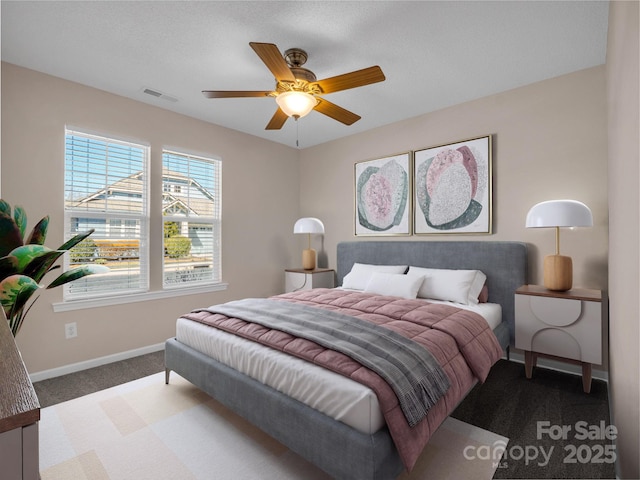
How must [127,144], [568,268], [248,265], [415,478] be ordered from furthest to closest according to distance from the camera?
[248,265] → [127,144] → [568,268] → [415,478]

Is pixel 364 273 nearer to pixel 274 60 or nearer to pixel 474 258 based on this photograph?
pixel 474 258

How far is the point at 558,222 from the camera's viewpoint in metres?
2.42

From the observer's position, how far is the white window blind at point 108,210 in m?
3.01

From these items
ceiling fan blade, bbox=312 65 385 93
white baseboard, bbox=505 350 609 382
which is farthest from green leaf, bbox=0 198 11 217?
white baseboard, bbox=505 350 609 382

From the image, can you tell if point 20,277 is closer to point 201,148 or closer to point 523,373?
point 201,148

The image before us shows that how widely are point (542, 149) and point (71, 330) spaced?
462 cm

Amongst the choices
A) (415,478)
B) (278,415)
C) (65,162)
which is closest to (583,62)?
(415,478)

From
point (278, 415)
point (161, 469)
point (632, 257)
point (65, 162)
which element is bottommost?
point (161, 469)

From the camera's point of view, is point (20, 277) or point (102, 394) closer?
point (20, 277)

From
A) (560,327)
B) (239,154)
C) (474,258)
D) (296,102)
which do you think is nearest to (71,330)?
(239,154)

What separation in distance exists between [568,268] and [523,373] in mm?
987

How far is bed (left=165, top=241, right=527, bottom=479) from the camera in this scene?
1.40 metres

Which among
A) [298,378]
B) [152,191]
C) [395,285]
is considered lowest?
[298,378]

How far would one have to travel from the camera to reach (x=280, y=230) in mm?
4820
